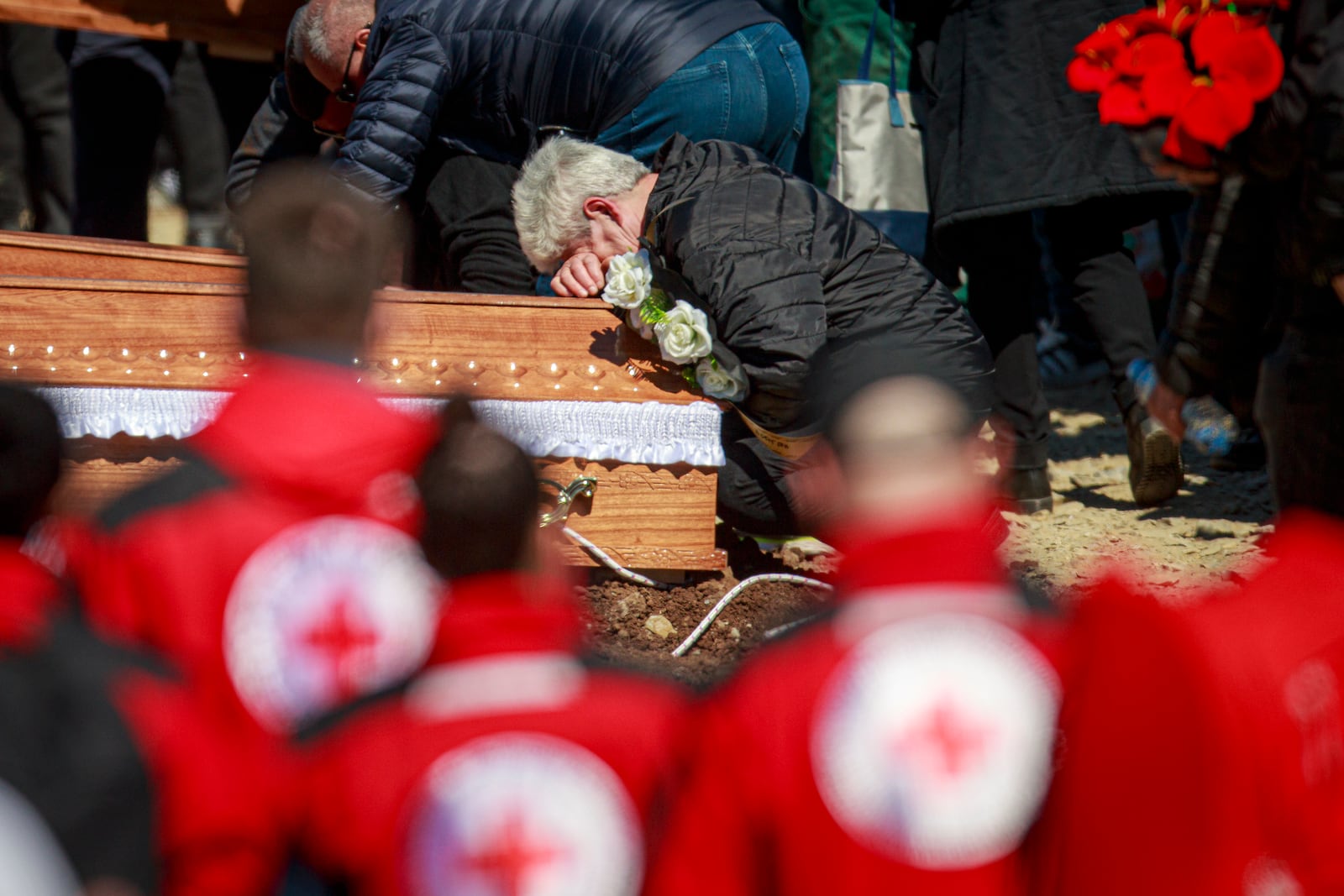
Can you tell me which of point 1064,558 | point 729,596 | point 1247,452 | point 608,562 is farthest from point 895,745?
point 1247,452

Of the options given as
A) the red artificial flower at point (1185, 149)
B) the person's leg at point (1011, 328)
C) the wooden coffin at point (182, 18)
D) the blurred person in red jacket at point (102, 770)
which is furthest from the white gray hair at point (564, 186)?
the blurred person in red jacket at point (102, 770)

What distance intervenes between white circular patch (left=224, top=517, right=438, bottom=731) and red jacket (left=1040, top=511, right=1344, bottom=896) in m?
0.65

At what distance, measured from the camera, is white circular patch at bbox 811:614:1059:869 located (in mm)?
1091

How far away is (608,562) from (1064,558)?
3.73 ft

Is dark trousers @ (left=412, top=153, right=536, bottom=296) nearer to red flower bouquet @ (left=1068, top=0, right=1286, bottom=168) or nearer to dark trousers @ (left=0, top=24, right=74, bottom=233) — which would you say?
red flower bouquet @ (left=1068, top=0, right=1286, bottom=168)

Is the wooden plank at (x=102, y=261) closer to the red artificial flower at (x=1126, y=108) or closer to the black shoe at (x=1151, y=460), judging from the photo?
the red artificial flower at (x=1126, y=108)

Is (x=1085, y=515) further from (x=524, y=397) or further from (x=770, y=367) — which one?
(x=524, y=397)

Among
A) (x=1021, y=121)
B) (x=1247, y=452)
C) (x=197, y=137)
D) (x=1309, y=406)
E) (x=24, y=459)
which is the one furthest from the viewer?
(x=197, y=137)

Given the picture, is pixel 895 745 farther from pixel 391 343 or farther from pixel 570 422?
pixel 391 343

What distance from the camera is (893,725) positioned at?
1091 millimetres

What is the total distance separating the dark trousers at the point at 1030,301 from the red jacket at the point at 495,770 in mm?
2822

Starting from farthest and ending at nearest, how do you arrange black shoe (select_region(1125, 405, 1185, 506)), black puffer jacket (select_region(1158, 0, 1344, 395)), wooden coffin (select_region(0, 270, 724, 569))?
black shoe (select_region(1125, 405, 1185, 506))
wooden coffin (select_region(0, 270, 724, 569))
black puffer jacket (select_region(1158, 0, 1344, 395))

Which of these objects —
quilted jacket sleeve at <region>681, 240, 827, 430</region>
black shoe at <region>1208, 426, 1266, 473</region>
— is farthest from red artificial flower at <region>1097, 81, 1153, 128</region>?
black shoe at <region>1208, 426, 1266, 473</region>

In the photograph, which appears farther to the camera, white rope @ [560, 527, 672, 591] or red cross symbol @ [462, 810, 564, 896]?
white rope @ [560, 527, 672, 591]
